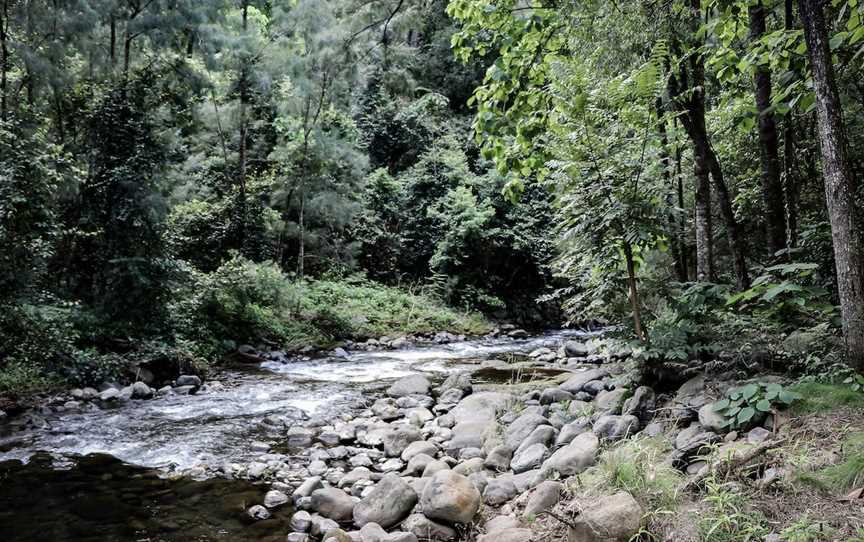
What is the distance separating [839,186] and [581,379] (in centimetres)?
420

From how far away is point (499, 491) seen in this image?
4.02 m

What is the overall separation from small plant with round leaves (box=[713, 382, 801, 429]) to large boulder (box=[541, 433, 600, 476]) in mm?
939

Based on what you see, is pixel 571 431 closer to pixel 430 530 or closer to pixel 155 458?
pixel 430 530

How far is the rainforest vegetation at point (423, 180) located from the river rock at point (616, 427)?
67 centimetres

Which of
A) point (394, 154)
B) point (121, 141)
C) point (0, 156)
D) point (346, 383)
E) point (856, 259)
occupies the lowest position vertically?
point (346, 383)

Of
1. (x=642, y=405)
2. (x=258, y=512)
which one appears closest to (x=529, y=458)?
(x=642, y=405)

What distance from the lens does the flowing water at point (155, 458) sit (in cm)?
414

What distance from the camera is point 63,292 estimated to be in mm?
9758

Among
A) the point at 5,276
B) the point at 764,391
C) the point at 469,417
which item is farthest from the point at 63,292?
the point at 764,391

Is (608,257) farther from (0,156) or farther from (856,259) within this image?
(0,156)

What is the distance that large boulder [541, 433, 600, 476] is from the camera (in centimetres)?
398

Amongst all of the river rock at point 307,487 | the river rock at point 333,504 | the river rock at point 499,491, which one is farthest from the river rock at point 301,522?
the river rock at point 499,491

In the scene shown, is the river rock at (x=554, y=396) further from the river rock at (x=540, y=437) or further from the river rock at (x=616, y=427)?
the river rock at (x=616, y=427)

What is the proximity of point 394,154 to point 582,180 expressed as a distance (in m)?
19.2
